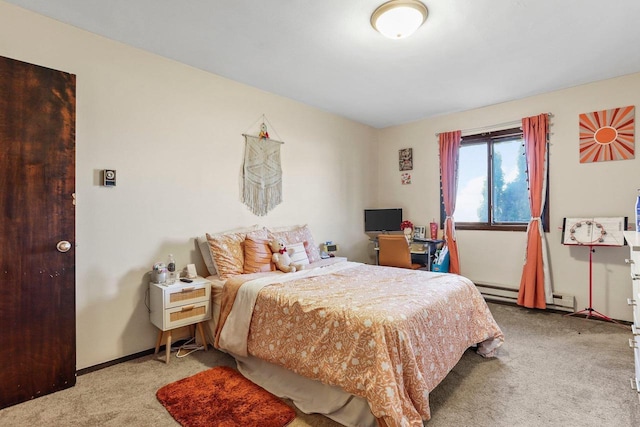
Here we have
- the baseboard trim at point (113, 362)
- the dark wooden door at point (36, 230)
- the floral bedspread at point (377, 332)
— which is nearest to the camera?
the floral bedspread at point (377, 332)

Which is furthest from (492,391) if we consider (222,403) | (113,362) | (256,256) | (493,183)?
(493,183)

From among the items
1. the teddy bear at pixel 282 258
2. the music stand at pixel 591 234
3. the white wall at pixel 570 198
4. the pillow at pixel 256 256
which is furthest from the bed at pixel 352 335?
the white wall at pixel 570 198

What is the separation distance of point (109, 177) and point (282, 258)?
1598 mm

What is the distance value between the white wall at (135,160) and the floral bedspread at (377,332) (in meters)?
0.85

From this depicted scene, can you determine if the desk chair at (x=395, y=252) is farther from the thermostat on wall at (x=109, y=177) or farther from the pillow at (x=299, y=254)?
the thermostat on wall at (x=109, y=177)

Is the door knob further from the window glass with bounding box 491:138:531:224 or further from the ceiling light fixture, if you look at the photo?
the window glass with bounding box 491:138:531:224

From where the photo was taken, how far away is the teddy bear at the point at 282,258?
309cm

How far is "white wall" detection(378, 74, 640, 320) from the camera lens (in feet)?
11.1

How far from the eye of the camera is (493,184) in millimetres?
4309

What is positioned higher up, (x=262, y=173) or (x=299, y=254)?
(x=262, y=173)

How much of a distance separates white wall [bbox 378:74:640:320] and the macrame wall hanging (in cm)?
242

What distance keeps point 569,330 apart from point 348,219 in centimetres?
284

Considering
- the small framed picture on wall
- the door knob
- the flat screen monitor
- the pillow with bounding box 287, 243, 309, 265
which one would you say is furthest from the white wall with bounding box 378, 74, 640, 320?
the door knob

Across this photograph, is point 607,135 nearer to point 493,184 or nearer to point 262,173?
point 493,184
